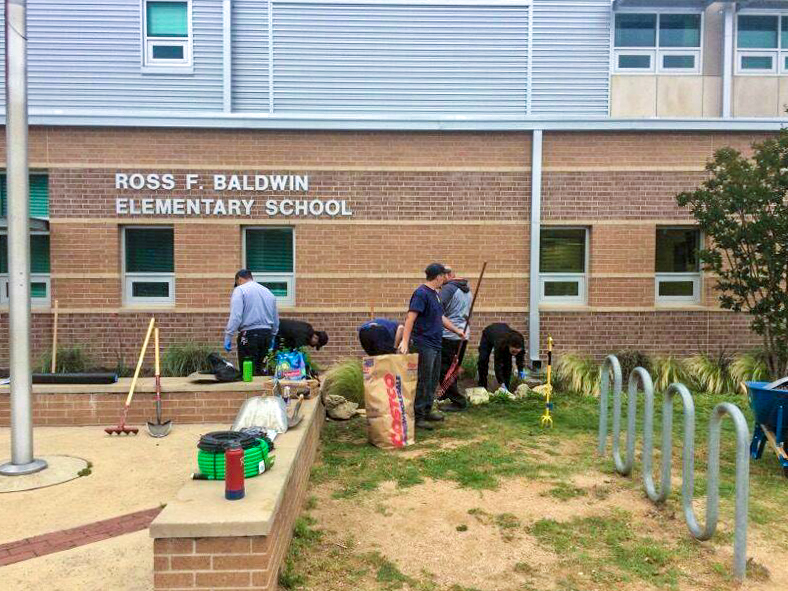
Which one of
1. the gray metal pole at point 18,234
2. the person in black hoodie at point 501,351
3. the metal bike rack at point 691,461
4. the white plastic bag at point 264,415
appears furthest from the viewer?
the person in black hoodie at point 501,351

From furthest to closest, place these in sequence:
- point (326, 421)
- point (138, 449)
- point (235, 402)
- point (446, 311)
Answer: point (446, 311) → point (326, 421) → point (235, 402) → point (138, 449)

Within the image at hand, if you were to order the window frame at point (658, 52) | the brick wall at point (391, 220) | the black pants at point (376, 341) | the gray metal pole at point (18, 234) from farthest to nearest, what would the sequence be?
the window frame at point (658, 52) → the brick wall at point (391, 220) → the black pants at point (376, 341) → the gray metal pole at point (18, 234)

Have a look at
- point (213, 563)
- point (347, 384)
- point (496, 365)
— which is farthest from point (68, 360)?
point (213, 563)

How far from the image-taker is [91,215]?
32.8ft

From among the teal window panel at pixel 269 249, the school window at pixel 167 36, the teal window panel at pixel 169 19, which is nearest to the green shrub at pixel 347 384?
the teal window panel at pixel 269 249

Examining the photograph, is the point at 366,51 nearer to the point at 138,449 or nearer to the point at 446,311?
the point at 446,311

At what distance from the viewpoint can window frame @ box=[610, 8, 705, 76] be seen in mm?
11586

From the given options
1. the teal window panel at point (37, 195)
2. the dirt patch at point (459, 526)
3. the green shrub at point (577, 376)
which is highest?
the teal window panel at point (37, 195)

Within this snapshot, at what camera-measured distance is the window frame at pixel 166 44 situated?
11180 millimetres

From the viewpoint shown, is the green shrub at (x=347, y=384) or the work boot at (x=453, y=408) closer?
the work boot at (x=453, y=408)

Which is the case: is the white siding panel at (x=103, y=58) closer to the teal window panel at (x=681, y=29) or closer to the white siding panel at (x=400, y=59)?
the white siding panel at (x=400, y=59)

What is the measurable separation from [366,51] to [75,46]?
5.19 m

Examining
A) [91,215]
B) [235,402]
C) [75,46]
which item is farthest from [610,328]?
[75,46]

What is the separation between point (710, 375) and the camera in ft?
30.6
